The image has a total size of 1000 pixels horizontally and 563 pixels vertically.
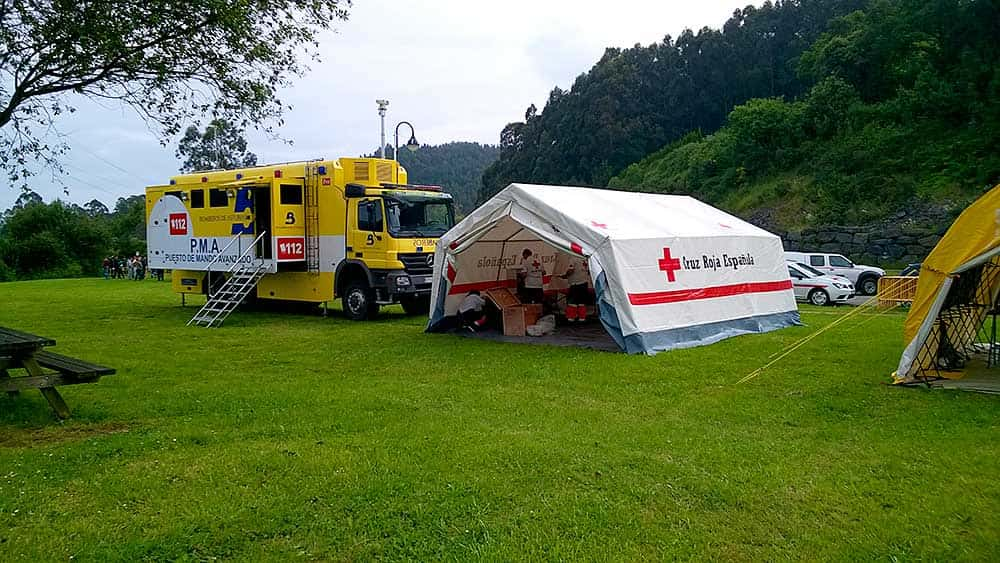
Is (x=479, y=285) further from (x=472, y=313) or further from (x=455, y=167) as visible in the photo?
(x=455, y=167)

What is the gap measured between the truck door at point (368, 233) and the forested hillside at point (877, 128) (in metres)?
23.0

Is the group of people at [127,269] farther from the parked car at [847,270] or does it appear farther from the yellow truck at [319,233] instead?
the parked car at [847,270]

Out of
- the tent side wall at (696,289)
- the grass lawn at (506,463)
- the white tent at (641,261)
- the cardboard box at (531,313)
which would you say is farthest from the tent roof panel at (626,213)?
the grass lawn at (506,463)

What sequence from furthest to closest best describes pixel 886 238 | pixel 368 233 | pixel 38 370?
pixel 886 238, pixel 368 233, pixel 38 370

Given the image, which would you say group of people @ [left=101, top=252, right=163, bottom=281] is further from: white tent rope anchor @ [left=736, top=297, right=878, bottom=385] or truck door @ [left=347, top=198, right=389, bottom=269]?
white tent rope anchor @ [left=736, top=297, right=878, bottom=385]

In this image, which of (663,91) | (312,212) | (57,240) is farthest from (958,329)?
(663,91)

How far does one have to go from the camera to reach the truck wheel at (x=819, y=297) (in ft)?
66.8

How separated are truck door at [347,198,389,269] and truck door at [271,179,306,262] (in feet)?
4.39

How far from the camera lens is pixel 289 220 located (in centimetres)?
1584

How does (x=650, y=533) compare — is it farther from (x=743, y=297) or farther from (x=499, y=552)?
(x=743, y=297)

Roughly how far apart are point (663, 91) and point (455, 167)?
76.2 feet

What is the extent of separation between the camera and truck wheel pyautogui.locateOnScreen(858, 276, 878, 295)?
23.4 metres

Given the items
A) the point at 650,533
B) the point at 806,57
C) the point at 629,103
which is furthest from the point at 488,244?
the point at 629,103

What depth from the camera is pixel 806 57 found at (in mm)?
44938
